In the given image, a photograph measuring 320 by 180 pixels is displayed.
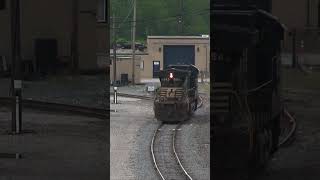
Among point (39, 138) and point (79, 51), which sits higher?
point (79, 51)

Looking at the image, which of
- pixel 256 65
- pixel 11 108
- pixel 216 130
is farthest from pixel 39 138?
pixel 256 65

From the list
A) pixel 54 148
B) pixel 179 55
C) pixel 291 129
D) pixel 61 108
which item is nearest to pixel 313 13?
pixel 291 129

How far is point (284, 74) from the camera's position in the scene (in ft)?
12.1

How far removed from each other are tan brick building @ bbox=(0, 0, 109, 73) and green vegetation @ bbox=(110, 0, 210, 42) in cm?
28

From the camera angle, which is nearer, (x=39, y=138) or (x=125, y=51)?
(x=125, y=51)

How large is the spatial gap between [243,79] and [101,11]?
960 mm

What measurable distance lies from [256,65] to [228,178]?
26.0 inches

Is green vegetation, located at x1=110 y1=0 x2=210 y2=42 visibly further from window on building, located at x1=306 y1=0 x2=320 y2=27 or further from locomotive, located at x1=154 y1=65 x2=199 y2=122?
window on building, located at x1=306 y1=0 x2=320 y2=27

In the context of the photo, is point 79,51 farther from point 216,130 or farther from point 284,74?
point 284,74

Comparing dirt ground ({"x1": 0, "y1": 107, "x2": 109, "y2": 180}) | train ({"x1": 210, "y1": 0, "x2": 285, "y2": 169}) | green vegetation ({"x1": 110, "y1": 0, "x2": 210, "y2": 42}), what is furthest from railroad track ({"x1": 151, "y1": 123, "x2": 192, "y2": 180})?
green vegetation ({"x1": 110, "y1": 0, "x2": 210, "y2": 42})

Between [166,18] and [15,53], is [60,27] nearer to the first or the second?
[15,53]

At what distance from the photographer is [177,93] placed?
3.75 meters

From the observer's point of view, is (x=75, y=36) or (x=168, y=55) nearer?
(x=168, y=55)

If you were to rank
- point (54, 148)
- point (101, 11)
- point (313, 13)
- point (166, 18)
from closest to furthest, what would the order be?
point (313, 13)
point (166, 18)
point (101, 11)
point (54, 148)
